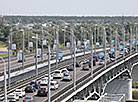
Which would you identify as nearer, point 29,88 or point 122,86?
point 29,88

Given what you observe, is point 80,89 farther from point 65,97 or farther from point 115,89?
point 115,89

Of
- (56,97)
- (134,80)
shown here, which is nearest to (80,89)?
(56,97)

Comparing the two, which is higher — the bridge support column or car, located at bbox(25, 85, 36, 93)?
car, located at bbox(25, 85, 36, 93)

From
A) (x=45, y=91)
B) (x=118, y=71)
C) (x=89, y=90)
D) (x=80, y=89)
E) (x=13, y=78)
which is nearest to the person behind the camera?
(x=45, y=91)

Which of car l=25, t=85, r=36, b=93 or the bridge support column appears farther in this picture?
the bridge support column

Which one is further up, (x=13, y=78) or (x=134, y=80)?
(x=13, y=78)

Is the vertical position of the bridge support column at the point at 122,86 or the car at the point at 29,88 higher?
the car at the point at 29,88

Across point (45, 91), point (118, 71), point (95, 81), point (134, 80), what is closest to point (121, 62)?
point (118, 71)

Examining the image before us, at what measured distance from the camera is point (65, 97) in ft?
190

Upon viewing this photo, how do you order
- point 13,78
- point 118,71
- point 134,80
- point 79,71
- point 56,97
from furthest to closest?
point 134,80
point 118,71
point 79,71
point 13,78
point 56,97

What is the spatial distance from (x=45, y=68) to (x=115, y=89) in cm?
1836

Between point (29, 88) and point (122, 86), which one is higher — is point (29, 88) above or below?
above

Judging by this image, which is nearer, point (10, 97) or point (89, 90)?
point (10, 97)

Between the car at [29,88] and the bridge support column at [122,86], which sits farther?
the bridge support column at [122,86]
